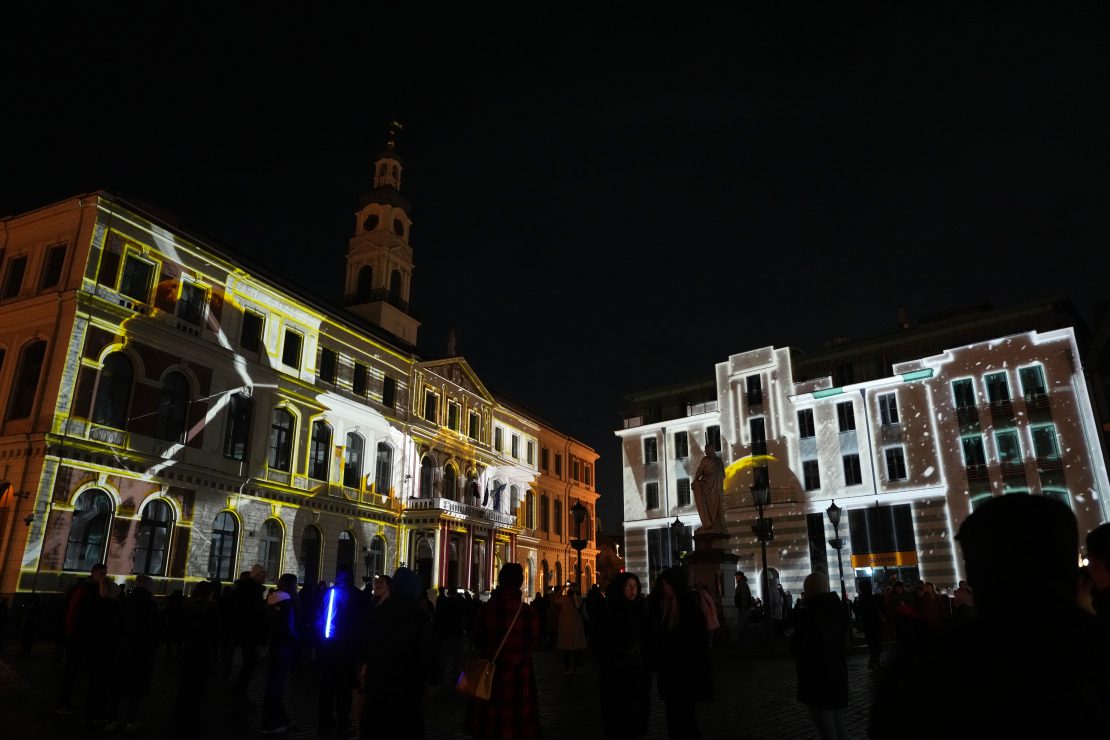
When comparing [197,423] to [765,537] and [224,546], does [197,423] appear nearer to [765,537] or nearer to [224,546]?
[224,546]

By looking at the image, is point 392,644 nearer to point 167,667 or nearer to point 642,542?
point 167,667

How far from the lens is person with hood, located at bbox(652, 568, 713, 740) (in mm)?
6594

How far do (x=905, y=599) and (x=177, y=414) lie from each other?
2550 centimetres

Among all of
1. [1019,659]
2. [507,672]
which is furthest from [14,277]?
[1019,659]

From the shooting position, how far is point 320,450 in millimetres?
34281

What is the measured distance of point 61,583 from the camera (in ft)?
72.5

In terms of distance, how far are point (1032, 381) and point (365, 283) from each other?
39684 mm

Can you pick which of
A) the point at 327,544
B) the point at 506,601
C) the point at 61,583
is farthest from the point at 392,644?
the point at 327,544

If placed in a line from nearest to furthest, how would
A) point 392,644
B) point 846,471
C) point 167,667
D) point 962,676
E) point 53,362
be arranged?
point 962,676
point 392,644
point 167,667
point 53,362
point 846,471

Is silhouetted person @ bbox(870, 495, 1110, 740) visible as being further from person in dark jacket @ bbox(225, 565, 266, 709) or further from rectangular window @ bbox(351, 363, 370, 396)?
rectangular window @ bbox(351, 363, 370, 396)

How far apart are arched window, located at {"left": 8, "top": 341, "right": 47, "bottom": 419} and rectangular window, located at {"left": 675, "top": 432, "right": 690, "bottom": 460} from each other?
111 feet

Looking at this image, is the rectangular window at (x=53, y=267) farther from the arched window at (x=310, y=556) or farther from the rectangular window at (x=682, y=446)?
the rectangular window at (x=682, y=446)

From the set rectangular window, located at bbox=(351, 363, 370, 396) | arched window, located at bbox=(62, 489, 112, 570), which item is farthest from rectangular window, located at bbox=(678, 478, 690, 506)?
arched window, located at bbox=(62, 489, 112, 570)

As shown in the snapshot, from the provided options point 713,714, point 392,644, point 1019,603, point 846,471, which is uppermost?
point 846,471
